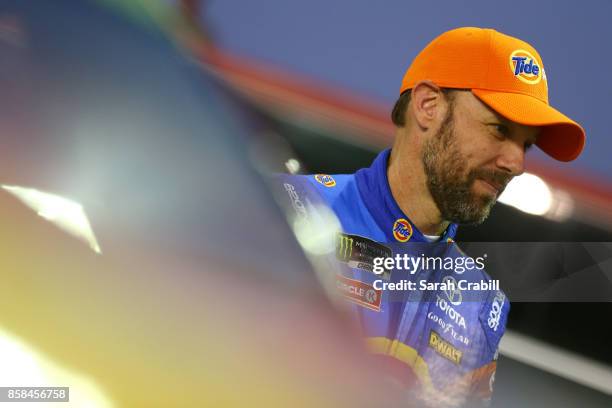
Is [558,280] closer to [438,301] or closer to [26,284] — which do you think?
[438,301]

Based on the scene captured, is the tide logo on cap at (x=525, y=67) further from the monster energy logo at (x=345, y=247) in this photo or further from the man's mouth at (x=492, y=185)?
the monster energy logo at (x=345, y=247)

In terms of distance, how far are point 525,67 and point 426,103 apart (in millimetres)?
146

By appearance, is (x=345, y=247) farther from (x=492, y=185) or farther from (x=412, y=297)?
(x=492, y=185)

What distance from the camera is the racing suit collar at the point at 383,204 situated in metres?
0.89

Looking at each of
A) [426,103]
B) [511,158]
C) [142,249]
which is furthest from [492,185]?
[142,249]

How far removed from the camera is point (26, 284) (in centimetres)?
34

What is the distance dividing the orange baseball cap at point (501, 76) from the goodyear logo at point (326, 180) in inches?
8.2

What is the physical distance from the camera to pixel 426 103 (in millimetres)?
896

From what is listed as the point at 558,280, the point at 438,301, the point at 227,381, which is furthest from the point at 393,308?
the point at 227,381

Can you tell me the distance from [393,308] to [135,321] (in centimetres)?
53

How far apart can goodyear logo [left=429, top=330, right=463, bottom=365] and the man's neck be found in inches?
6.2

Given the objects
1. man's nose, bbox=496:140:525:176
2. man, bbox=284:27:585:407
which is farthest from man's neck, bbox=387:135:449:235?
man's nose, bbox=496:140:525:176

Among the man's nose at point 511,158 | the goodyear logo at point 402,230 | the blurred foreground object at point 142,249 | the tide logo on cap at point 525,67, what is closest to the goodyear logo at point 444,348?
the goodyear logo at point 402,230

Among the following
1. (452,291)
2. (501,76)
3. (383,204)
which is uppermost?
(501,76)
